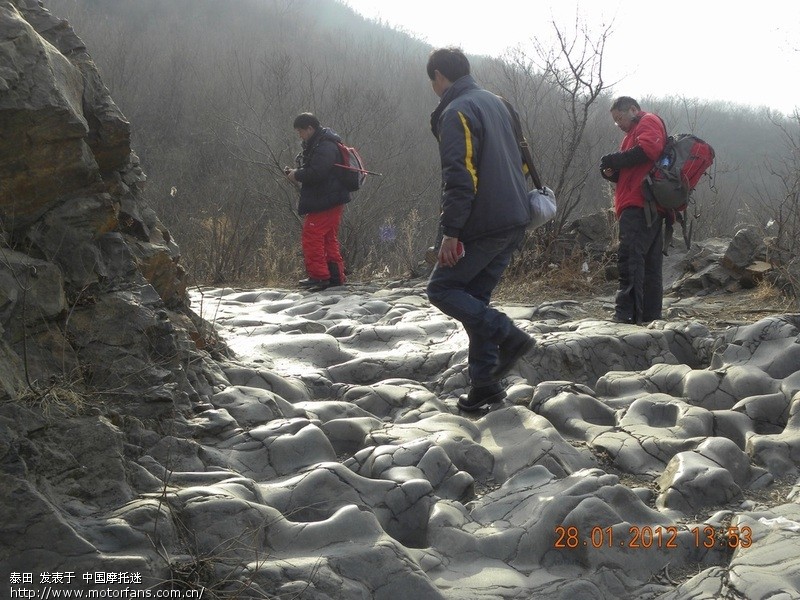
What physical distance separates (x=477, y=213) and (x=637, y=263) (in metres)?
2.49

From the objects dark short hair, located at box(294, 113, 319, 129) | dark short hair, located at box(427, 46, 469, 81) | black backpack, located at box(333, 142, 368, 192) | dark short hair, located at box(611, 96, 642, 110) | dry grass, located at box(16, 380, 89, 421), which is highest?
dark short hair, located at box(427, 46, 469, 81)

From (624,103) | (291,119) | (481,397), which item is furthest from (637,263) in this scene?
(291,119)

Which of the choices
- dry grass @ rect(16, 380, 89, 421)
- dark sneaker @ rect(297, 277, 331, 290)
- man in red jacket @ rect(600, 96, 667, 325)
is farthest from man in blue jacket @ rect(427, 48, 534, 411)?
dark sneaker @ rect(297, 277, 331, 290)

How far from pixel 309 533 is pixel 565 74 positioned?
8.54 meters

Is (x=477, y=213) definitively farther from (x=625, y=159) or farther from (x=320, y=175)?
(x=320, y=175)

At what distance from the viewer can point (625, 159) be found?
6367 mm

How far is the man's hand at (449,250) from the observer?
4.36 metres

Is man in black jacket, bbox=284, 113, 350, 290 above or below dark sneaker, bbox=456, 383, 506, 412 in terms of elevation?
above

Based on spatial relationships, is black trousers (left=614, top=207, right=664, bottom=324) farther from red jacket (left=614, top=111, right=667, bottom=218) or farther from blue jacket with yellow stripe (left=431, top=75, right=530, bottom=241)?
blue jacket with yellow stripe (left=431, top=75, right=530, bottom=241)

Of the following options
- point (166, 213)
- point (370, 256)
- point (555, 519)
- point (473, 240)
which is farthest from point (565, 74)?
point (166, 213)

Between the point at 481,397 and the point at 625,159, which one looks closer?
the point at 481,397

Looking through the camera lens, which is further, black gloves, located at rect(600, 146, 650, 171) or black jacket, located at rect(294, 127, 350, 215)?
black jacket, located at rect(294, 127, 350, 215)

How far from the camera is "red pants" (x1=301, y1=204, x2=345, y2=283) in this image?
842 centimetres

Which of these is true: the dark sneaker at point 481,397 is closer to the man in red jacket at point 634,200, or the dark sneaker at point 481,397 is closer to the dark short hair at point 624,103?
the man in red jacket at point 634,200
